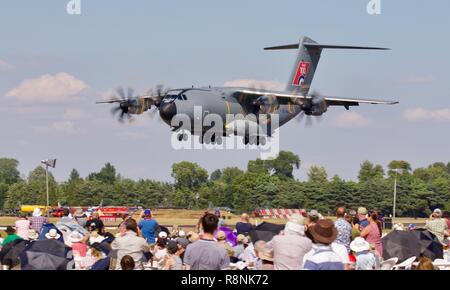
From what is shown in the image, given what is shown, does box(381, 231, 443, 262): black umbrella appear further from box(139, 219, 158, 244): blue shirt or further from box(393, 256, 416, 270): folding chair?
box(139, 219, 158, 244): blue shirt

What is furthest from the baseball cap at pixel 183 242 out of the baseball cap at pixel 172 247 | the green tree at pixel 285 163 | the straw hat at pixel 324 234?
the green tree at pixel 285 163

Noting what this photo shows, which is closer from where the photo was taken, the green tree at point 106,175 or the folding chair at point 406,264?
the folding chair at point 406,264

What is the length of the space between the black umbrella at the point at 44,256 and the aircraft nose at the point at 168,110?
129 feet

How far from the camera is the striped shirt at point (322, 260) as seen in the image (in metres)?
12.0

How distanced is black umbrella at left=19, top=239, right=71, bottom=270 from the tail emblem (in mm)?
63161

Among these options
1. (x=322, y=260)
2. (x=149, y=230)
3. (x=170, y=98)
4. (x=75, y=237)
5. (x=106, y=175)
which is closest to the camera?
(x=322, y=260)

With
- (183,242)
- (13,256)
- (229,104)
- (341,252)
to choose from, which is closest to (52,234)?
(183,242)

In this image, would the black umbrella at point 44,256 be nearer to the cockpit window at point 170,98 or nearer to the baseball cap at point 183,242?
the baseball cap at point 183,242

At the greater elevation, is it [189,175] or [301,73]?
[301,73]

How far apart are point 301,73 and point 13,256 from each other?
6333cm

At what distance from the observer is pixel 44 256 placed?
14945mm

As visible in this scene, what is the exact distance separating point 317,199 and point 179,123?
27.0m

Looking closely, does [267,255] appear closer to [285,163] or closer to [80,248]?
[80,248]

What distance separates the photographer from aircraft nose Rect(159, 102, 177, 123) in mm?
54375
